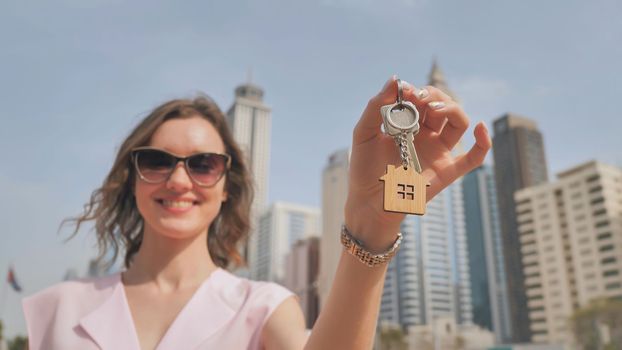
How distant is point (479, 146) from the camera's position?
133 cm

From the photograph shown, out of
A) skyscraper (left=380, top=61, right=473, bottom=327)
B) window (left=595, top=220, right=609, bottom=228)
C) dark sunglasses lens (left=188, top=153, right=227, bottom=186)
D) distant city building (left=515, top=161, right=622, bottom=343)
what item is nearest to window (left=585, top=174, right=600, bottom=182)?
distant city building (left=515, top=161, right=622, bottom=343)

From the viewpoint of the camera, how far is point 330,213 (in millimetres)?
68750

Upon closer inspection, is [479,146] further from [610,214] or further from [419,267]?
[419,267]

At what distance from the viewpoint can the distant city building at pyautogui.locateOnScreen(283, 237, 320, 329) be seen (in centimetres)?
7431

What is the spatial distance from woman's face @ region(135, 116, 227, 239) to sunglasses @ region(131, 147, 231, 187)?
0.8 inches

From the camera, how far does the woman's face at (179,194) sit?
6.38 feet

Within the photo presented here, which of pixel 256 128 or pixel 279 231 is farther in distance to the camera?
pixel 256 128

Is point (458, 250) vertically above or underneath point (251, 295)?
above

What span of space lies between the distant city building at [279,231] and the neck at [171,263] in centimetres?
12129

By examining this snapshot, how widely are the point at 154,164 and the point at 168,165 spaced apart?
0.22 feet

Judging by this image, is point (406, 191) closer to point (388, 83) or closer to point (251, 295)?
point (388, 83)

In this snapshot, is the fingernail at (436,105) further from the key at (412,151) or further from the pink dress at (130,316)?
the pink dress at (130,316)

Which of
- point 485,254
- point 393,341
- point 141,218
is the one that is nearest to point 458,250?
point 485,254

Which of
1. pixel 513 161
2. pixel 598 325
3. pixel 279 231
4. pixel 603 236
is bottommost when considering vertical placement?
pixel 598 325
